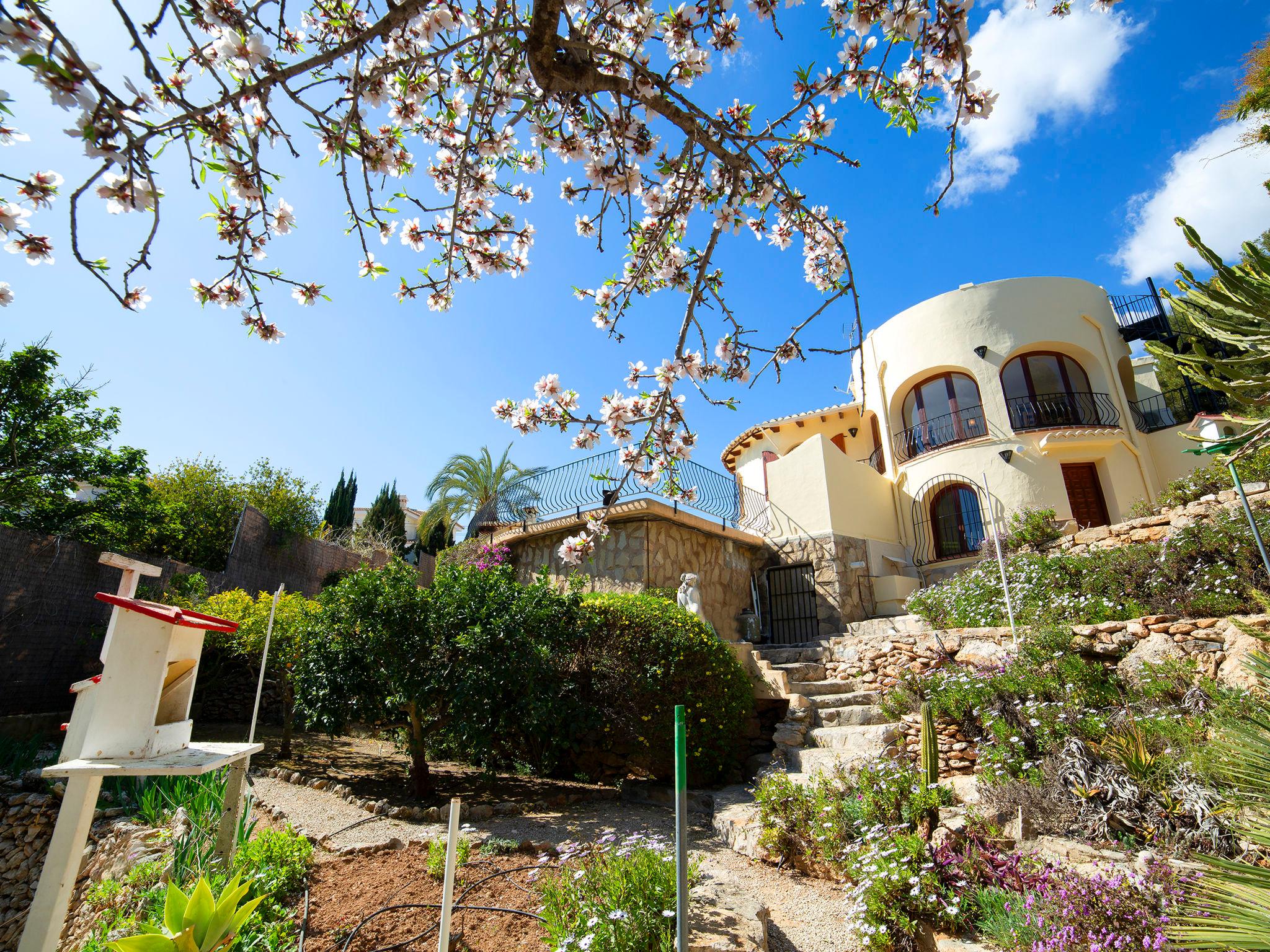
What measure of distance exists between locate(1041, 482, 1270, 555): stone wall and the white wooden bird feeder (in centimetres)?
958

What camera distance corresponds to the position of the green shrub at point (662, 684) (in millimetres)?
6160

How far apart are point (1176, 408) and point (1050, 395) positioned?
347 centimetres

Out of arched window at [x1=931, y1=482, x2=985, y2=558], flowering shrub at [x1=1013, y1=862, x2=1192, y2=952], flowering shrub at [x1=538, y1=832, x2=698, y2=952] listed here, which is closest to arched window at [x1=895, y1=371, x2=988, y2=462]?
arched window at [x1=931, y1=482, x2=985, y2=558]

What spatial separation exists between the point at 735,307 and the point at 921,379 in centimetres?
1159

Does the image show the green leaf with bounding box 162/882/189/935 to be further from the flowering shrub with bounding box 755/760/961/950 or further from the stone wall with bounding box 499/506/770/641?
the stone wall with bounding box 499/506/770/641

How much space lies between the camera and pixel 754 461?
618 inches

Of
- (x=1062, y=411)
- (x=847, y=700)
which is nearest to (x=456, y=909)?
(x=847, y=700)

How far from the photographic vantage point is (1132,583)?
6.89 m

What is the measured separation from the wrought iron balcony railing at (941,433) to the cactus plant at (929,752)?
892 centimetres

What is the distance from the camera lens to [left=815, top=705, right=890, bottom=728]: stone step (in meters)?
6.38

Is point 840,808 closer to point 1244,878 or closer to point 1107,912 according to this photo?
point 1107,912

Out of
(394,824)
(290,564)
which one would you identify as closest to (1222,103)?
(394,824)

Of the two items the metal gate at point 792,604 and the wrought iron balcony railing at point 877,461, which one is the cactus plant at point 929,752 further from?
the wrought iron balcony railing at point 877,461

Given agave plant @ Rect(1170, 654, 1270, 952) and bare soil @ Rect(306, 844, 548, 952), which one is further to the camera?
bare soil @ Rect(306, 844, 548, 952)
